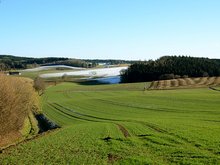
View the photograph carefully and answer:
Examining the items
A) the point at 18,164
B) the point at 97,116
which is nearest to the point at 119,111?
the point at 97,116

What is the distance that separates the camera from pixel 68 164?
82.0 feet

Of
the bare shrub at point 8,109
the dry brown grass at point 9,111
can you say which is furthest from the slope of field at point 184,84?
the bare shrub at point 8,109

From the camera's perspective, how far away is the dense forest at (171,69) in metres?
167

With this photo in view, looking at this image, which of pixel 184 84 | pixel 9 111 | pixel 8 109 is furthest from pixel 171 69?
pixel 8 109

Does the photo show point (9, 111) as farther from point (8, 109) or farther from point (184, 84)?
point (184, 84)

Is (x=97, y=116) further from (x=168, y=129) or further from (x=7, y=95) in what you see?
(x=168, y=129)

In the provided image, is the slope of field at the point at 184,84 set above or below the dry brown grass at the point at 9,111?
below

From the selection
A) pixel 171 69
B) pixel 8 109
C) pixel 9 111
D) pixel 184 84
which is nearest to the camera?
pixel 8 109

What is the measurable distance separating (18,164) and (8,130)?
24376 millimetres

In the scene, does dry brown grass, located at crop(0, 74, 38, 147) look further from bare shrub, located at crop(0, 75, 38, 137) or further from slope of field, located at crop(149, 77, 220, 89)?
slope of field, located at crop(149, 77, 220, 89)

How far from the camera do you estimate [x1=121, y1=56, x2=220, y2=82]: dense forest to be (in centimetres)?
16688

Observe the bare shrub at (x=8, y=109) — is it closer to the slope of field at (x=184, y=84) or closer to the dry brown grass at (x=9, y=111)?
the dry brown grass at (x=9, y=111)

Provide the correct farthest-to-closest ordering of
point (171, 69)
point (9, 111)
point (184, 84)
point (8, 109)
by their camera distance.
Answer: point (171, 69) < point (184, 84) < point (9, 111) < point (8, 109)

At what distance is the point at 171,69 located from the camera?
558 feet
